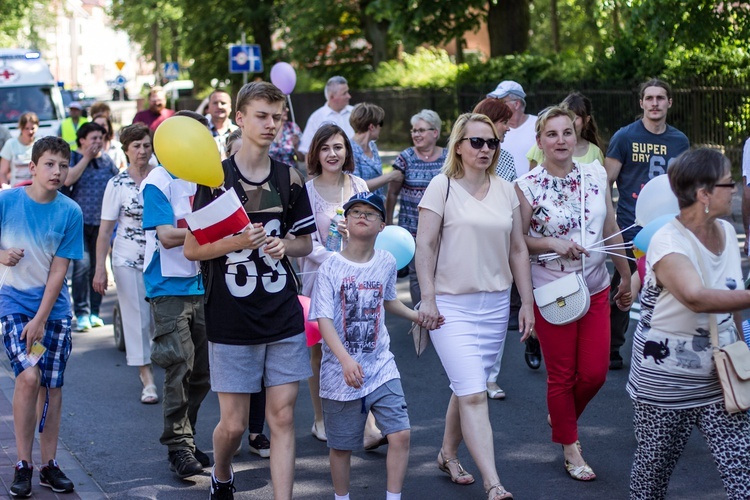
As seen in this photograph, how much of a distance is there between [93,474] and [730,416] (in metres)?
3.52

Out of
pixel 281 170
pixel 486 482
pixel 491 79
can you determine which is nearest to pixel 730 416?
pixel 486 482

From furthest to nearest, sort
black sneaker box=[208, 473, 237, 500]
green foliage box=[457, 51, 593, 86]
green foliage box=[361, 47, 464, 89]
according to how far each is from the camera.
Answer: green foliage box=[361, 47, 464, 89]
green foliage box=[457, 51, 593, 86]
black sneaker box=[208, 473, 237, 500]

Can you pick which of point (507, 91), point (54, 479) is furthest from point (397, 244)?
point (507, 91)

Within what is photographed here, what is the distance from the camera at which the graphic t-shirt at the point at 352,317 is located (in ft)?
16.0

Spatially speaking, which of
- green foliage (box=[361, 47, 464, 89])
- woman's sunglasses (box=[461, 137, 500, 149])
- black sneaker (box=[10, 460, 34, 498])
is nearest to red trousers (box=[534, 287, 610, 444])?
woman's sunglasses (box=[461, 137, 500, 149])

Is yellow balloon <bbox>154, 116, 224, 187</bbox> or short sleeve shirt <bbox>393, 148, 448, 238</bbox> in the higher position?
yellow balloon <bbox>154, 116, 224, 187</bbox>

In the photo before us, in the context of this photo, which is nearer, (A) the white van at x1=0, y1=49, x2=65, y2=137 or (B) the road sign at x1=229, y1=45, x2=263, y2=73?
(A) the white van at x1=0, y1=49, x2=65, y2=137

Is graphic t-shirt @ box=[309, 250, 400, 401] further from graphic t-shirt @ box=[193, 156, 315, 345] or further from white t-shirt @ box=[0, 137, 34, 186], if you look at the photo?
white t-shirt @ box=[0, 137, 34, 186]

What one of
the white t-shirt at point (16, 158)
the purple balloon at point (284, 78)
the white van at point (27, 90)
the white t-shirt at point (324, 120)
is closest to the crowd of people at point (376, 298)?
the white t-shirt at point (324, 120)

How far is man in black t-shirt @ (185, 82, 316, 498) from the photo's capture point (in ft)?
15.4

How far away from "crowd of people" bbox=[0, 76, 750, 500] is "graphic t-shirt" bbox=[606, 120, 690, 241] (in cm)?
143

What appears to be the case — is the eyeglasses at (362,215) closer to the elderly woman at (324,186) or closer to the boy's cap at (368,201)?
the boy's cap at (368,201)

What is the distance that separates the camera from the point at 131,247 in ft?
24.1

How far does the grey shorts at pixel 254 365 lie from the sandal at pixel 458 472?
4.12ft
